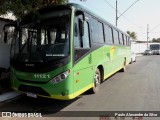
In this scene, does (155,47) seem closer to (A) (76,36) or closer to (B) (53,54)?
(A) (76,36)

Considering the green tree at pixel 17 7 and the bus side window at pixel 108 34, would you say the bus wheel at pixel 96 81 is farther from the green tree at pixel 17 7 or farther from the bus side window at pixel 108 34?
the green tree at pixel 17 7

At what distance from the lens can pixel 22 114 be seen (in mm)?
5789

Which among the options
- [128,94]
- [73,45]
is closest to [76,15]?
[73,45]

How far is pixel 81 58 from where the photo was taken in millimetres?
6484

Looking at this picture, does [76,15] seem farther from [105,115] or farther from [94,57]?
[105,115]

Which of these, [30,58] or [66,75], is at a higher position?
[30,58]

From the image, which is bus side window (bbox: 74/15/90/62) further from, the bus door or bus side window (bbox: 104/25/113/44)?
bus side window (bbox: 104/25/113/44)

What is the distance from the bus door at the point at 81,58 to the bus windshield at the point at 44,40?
369 millimetres

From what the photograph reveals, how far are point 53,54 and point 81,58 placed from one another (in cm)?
94

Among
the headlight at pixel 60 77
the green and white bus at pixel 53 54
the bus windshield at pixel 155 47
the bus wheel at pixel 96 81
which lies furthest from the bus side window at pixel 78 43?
the bus windshield at pixel 155 47

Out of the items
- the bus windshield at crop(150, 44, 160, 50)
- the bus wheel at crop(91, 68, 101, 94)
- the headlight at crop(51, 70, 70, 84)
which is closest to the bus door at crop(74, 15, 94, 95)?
the headlight at crop(51, 70, 70, 84)

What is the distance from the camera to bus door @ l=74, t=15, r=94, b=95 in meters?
6.20

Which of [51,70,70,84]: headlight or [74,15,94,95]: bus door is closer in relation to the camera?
[51,70,70,84]: headlight

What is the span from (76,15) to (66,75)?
1.77 meters
